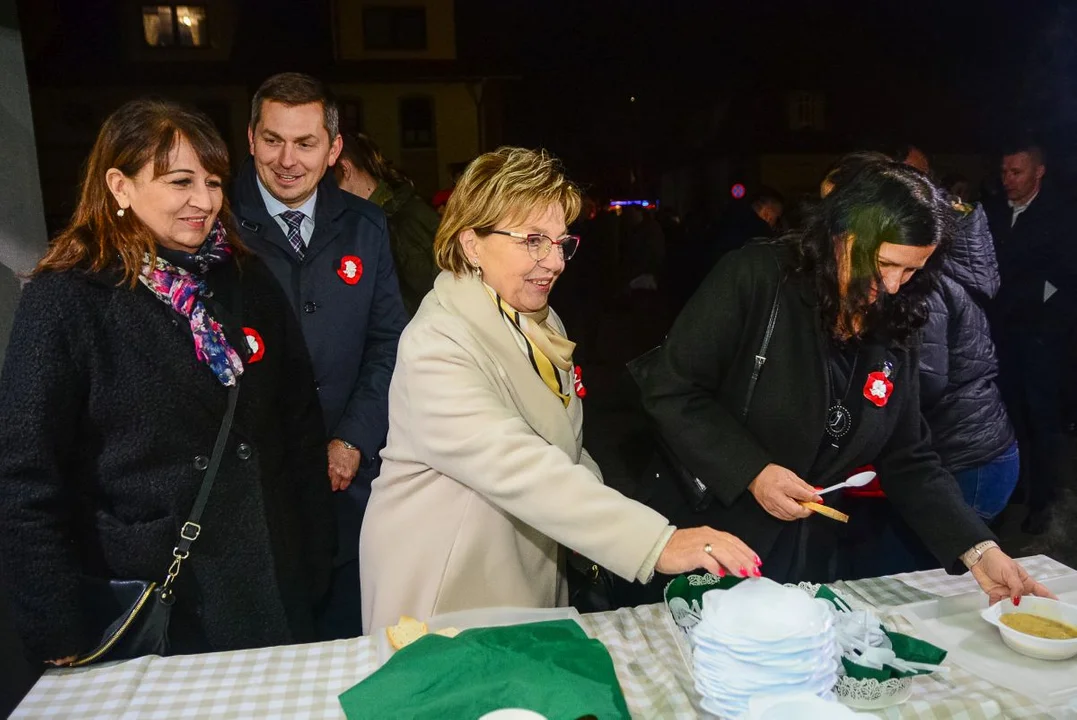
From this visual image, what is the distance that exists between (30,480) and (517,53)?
14.8 metres

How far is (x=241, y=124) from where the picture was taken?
14625 mm

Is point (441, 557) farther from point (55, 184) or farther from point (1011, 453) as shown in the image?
point (55, 184)

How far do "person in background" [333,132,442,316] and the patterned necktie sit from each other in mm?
587

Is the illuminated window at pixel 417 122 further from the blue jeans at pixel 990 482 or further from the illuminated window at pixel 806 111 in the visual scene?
the blue jeans at pixel 990 482

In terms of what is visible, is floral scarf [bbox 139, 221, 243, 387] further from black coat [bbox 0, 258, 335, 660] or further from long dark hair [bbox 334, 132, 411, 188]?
long dark hair [bbox 334, 132, 411, 188]

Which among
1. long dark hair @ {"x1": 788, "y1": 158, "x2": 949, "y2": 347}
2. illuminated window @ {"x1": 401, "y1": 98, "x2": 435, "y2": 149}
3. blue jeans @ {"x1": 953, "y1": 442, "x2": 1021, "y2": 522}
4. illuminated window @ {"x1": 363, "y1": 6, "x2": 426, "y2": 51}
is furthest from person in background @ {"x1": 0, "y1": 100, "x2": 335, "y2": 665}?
illuminated window @ {"x1": 401, "y1": 98, "x2": 435, "y2": 149}

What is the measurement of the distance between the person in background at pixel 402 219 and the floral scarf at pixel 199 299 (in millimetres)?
1107

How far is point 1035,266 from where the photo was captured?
3613 mm

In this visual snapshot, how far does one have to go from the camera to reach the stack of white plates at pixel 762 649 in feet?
3.52

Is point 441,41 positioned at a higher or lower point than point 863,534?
higher

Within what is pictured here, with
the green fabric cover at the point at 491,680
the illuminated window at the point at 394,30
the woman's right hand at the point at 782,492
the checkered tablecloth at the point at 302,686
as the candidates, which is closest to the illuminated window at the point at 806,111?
the illuminated window at the point at 394,30

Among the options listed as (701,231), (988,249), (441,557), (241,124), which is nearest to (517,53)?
(241,124)

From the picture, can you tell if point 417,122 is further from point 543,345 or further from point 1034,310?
point 543,345

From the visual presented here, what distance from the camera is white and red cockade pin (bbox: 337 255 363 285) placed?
2.18m
